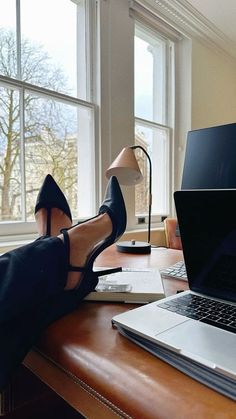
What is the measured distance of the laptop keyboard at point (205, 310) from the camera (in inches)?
18.7

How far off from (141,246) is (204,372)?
2.94 feet

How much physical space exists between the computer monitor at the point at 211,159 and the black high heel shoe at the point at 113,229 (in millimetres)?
159

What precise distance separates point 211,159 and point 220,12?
2.47m

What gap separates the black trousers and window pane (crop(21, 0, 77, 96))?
5.10 ft

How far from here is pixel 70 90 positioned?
2.06 m

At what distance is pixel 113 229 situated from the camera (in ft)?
2.53

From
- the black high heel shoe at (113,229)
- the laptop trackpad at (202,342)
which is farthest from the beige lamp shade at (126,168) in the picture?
the laptop trackpad at (202,342)

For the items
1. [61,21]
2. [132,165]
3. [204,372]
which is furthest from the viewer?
[61,21]

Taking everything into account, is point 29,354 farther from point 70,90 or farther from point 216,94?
point 216,94

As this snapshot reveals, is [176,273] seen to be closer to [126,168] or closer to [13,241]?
[126,168]

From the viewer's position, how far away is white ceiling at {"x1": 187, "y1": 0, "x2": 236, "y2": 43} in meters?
2.50

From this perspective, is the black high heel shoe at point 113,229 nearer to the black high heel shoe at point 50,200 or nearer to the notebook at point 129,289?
the notebook at point 129,289

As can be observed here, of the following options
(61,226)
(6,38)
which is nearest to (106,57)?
(6,38)

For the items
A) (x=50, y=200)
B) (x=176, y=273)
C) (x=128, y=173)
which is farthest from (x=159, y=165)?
(x=176, y=273)
